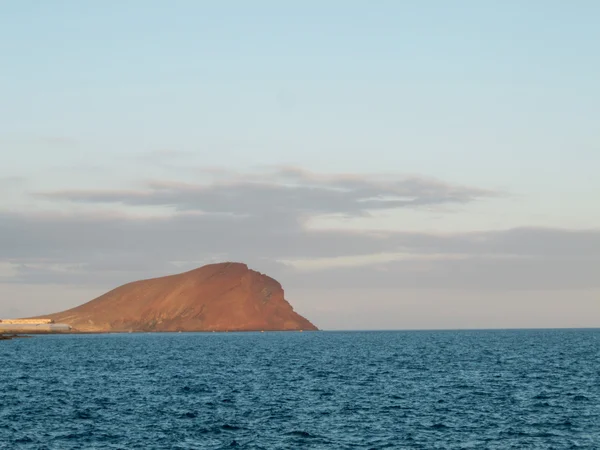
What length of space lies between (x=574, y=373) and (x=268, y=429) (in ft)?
183

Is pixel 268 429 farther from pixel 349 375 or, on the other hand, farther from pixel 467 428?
pixel 349 375

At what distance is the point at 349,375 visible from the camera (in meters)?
93.9

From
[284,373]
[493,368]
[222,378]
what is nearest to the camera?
[222,378]

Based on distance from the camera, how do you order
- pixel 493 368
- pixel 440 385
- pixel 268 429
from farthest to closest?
pixel 493 368
pixel 440 385
pixel 268 429

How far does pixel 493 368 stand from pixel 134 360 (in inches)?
2225

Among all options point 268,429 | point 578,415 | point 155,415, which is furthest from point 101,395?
point 578,415

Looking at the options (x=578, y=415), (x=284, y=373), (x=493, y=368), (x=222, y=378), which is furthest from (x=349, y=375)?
(x=578, y=415)

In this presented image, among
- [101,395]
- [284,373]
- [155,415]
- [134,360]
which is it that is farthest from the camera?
[134,360]

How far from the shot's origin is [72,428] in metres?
52.7

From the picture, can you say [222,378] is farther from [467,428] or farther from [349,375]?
[467,428]

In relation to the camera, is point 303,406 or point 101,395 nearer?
point 303,406

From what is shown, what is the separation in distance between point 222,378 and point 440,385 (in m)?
25.3

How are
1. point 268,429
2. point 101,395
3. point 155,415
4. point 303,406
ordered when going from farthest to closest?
point 101,395 → point 303,406 → point 155,415 → point 268,429

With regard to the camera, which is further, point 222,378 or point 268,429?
point 222,378
